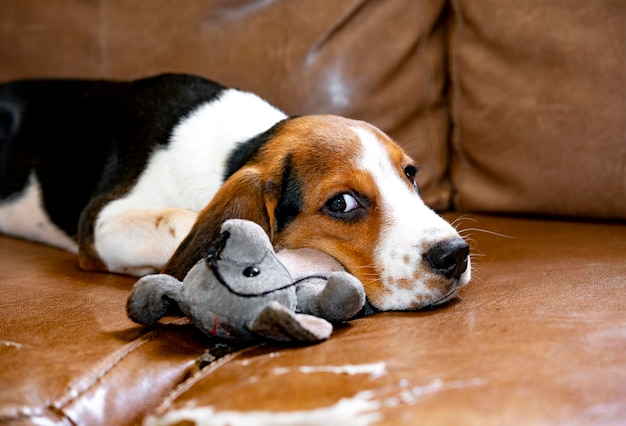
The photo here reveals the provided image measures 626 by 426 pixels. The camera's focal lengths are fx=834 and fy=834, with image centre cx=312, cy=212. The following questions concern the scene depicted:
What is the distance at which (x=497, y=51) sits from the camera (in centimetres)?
300

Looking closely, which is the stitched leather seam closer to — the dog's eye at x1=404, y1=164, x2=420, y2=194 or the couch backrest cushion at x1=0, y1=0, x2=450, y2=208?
the couch backrest cushion at x1=0, y1=0, x2=450, y2=208

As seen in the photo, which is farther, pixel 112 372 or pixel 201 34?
pixel 201 34

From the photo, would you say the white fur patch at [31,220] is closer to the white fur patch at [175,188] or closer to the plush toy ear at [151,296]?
the white fur patch at [175,188]

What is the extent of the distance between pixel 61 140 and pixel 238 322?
1.61 metres

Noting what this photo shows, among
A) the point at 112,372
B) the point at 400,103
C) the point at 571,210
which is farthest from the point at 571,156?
the point at 112,372

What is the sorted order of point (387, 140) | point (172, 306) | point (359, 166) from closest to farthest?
point (172, 306) → point (359, 166) → point (387, 140)

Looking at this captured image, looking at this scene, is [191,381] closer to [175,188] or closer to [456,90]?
[175,188]

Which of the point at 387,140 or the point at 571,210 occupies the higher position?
the point at 387,140

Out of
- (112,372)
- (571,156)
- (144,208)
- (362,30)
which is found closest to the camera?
(112,372)

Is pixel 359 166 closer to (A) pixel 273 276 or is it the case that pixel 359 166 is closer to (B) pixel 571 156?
(A) pixel 273 276

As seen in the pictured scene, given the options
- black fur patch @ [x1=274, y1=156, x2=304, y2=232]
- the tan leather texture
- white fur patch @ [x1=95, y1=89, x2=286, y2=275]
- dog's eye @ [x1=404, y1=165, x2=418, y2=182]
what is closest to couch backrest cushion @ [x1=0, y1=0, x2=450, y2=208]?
white fur patch @ [x1=95, y1=89, x2=286, y2=275]

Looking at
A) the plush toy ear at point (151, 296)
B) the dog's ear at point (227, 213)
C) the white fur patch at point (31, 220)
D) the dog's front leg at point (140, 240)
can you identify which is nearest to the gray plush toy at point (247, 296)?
the plush toy ear at point (151, 296)

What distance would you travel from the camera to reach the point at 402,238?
2.04 meters

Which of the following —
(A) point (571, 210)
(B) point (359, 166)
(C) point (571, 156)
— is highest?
(B) point (359, 166)
